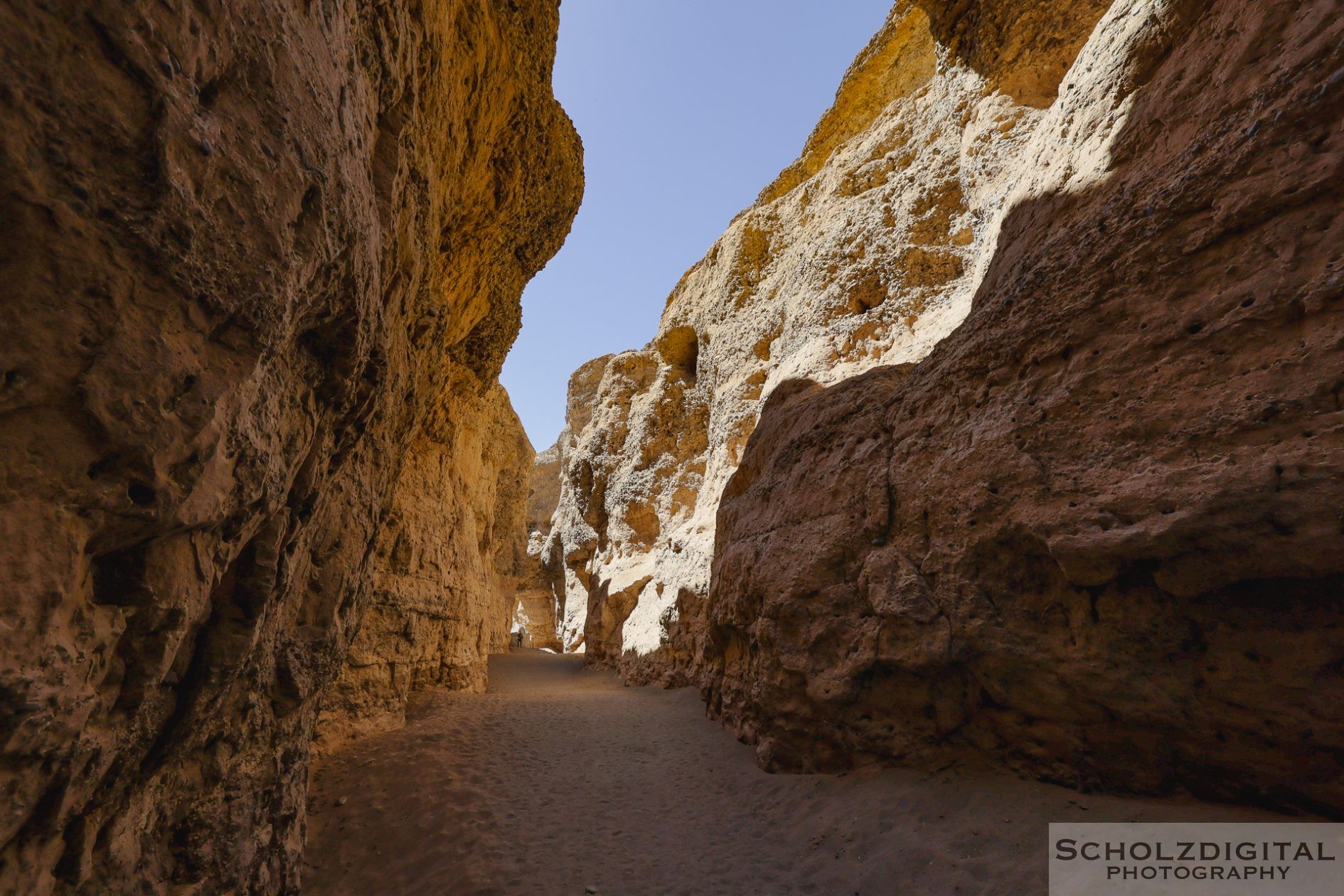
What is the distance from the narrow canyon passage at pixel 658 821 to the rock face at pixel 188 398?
53.3 inches

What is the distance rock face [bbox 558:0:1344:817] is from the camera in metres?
3.36

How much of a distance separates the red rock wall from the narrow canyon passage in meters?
0.44

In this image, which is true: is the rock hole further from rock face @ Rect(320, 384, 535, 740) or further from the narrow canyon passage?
the narrow canyon passage

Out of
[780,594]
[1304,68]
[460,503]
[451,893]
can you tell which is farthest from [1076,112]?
[460,503]

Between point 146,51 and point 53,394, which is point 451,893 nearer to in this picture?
point 53,394

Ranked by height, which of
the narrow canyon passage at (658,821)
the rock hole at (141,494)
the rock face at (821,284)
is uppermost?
the rock face at (821,284)

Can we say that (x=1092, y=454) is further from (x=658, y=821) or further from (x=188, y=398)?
(x=658, y=821)

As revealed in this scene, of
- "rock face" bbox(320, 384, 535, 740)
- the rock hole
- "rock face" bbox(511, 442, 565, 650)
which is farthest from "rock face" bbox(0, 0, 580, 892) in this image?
"rock face" bbox(511, 442, 565, 650)

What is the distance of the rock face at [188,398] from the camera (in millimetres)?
2006

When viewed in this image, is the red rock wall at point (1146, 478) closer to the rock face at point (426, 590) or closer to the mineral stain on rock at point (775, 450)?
the mineral stain on rock at point (775, 450)

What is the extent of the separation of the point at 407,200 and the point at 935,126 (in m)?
10.3

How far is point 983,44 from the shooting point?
355 inches

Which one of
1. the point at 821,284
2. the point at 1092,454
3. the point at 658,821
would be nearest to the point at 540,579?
the point at 821,284

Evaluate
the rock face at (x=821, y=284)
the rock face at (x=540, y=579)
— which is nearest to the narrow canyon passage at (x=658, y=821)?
the rock face at (x=821, y=284)
